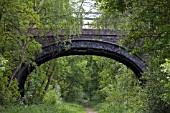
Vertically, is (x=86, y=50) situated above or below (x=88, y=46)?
below

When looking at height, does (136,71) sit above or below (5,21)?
below

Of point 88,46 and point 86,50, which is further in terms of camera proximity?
point 86,50

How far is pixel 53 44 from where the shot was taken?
59.3ft

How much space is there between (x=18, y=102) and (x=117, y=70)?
976 cm

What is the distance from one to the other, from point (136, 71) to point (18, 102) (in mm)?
7796

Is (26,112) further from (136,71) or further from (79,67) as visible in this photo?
(79,67)

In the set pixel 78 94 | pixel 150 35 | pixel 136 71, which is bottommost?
pixel 78 94

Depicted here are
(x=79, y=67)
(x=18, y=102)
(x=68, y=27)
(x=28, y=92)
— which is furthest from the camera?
(x=79, y=67)

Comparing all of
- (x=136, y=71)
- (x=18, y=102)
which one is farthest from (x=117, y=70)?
(x=18, y=102)

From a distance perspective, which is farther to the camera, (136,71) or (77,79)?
(77,79)

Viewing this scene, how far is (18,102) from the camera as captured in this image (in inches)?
677

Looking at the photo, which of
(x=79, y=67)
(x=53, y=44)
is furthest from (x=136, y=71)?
(x=79, y=67)

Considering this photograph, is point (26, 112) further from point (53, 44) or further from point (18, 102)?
point (53, 44)

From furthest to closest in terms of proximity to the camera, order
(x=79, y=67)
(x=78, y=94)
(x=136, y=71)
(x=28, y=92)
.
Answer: (x=78, y=94) → (x=79, y=67) → (x=28, y=92) → (x=136, y=71)
